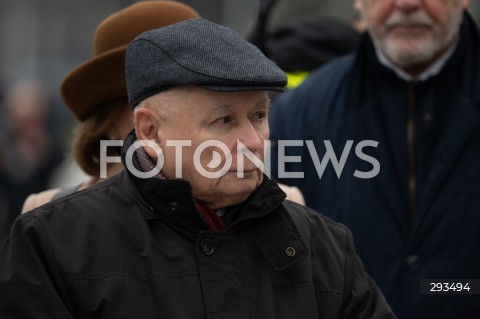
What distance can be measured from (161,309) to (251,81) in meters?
0.63

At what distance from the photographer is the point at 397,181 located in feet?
14.7

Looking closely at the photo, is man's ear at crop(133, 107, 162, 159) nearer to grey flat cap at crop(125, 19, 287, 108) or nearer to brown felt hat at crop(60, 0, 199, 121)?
grey flat cap at crop(125, 19, 287, 108)

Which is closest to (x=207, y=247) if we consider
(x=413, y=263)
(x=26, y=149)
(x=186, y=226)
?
(x=186, y=226)

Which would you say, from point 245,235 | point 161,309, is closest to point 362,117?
point 245,235

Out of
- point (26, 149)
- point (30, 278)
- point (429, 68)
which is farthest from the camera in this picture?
point (26, 149)

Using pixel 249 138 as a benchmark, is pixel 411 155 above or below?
below

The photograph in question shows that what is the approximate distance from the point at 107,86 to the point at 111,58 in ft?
0.31

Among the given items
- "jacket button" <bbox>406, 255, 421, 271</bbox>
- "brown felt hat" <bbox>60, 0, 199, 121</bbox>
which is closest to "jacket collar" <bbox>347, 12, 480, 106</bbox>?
"jacket button" <bbox>406, 255, 421, 271</bbox>

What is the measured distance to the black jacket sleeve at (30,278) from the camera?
108 inches

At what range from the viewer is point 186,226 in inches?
115

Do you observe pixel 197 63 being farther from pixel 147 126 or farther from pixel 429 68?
pixel 429 68

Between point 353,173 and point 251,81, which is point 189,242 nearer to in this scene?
point 251,81

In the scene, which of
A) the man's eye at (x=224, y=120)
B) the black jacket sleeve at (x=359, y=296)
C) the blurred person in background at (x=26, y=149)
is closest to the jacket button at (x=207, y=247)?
the man's eye at (x=224, y=120)

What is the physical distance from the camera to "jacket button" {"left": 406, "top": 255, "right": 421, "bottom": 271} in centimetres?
438
